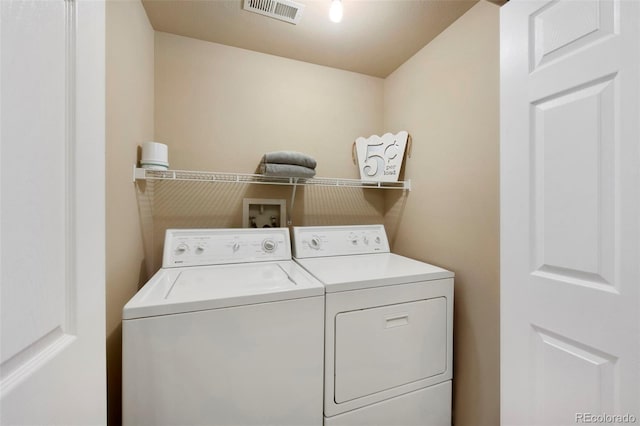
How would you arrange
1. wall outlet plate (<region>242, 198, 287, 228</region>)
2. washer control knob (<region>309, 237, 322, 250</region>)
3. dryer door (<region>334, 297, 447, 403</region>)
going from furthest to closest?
wall outlet plate (<region>242, 198, 287, 228</region>) < washer control knob (<region>309, 237, 322, 250</region>) < dryer door (<region>334, 297, 447, 403</region>)

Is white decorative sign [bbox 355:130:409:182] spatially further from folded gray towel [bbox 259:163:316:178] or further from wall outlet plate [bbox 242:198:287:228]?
wall outlet plate [bbox 242:198:287:228]

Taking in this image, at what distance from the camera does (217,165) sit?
70.7 inches

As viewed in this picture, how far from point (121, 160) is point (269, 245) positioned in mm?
884

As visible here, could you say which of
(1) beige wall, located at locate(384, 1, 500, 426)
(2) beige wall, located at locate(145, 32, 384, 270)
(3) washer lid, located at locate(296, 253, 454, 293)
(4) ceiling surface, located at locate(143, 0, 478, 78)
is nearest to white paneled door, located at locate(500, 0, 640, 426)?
(1) beige wall, located at locate(384, 1, 500, 426)

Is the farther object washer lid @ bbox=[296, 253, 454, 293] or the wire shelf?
the wire shelf

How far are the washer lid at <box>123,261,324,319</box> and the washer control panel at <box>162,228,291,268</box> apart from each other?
0.07m

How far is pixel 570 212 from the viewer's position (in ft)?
2.74

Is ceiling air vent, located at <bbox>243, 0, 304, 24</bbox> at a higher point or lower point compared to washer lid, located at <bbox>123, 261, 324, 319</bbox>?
higher

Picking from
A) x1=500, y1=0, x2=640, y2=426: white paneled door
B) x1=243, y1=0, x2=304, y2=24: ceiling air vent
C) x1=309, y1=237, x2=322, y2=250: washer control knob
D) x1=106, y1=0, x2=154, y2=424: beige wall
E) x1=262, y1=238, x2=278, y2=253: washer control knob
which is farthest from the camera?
x1=309, y1=237, x2=322, y2=250: washer control knob

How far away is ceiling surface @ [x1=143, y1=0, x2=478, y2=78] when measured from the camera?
1422 mm

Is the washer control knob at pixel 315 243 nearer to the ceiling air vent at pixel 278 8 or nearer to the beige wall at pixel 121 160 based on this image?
the beige wall at pixel 121 160

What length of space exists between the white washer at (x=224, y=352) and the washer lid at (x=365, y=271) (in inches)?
4.7
